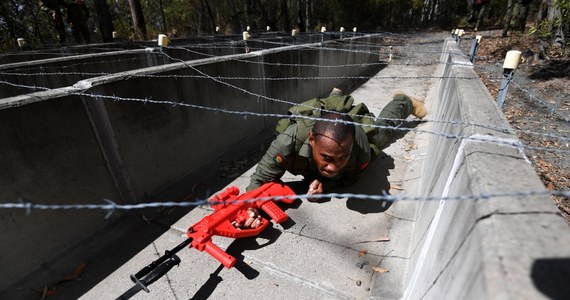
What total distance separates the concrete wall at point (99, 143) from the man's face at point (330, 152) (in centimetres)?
85

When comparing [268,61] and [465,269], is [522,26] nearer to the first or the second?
[268,61]

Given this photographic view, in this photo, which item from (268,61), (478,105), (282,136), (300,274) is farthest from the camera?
Answer: (268,61)

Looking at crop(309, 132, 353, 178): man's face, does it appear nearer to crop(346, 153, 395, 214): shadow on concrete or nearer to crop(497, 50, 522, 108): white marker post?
crop(346, 153, 395, 214): shadow on concrete

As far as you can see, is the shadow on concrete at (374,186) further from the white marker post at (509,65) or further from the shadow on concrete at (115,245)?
the shadow on concrete at (115,245)

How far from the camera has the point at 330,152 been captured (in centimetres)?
240

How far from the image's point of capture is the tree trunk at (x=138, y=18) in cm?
1170

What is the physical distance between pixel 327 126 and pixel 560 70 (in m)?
7.78

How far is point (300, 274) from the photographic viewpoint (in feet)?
7.66

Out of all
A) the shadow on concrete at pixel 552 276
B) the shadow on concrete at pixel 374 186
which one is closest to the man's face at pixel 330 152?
the shadow on concrete at pixel 374 186

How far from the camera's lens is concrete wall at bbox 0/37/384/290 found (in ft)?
7.16

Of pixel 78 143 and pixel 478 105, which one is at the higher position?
pixel 478 105

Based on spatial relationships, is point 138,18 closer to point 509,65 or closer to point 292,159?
point 292,159

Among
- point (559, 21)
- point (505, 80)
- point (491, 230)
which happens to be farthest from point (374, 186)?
point (559, 21)

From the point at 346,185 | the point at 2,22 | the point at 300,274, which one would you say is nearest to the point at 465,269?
the point at 300,274
